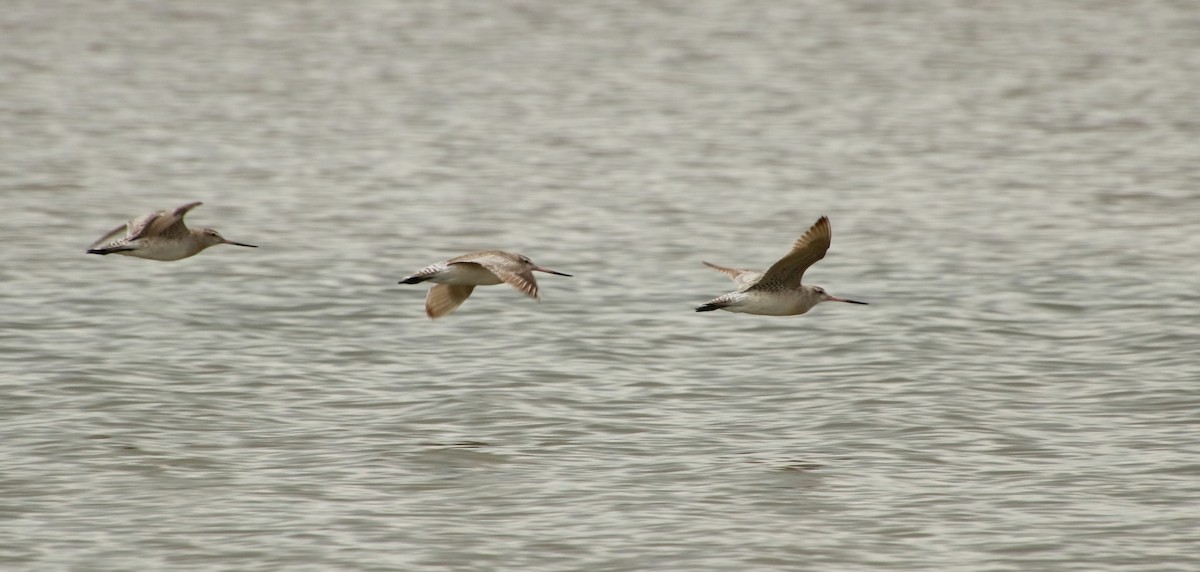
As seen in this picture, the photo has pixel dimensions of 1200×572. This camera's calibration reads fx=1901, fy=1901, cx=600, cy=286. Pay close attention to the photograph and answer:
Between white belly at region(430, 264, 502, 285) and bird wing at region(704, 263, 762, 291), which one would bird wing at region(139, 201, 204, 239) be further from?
bird wing at region(704, 263, 762, 291)

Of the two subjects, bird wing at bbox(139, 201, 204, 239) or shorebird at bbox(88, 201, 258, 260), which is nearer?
bird wing at bbox(139, 201, 204, 239)

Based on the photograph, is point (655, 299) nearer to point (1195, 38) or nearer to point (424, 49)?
point (424, 49)

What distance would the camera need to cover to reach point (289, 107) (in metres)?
30.3

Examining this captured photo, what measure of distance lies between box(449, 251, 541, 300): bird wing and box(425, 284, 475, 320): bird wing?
50 cm

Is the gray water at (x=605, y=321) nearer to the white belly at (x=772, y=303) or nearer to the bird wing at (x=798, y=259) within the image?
the white belly at (x=772, y=303)

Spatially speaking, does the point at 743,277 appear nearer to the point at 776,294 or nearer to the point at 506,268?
the point at 776,294

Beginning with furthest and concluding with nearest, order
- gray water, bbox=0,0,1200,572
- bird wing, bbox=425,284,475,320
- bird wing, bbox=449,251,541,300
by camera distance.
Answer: bird wing, bbox=425,284,475,320 → bird wing, bbox=449,251,541,300 → gray water, bbox=0,0,1200,572

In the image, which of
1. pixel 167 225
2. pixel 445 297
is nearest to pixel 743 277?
pixel 445 297

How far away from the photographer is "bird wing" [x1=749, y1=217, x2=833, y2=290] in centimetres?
1116

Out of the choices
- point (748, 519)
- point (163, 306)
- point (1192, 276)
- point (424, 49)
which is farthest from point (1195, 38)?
point (748, 519)

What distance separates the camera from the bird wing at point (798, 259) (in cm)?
1116

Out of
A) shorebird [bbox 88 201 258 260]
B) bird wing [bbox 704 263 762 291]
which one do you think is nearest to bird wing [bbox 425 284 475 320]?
shorebird [bbox 88 201 258 260]

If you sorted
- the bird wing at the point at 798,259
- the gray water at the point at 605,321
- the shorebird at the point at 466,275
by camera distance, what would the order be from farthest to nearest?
1. the shorebird at the point at 466,275
2. the bird wing at the point at 798,259
3. the gray water at the point at 605,321

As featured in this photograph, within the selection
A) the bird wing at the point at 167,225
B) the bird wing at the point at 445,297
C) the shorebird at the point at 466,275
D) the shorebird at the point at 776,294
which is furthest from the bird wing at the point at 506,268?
the bird wing at the point at 167,225
